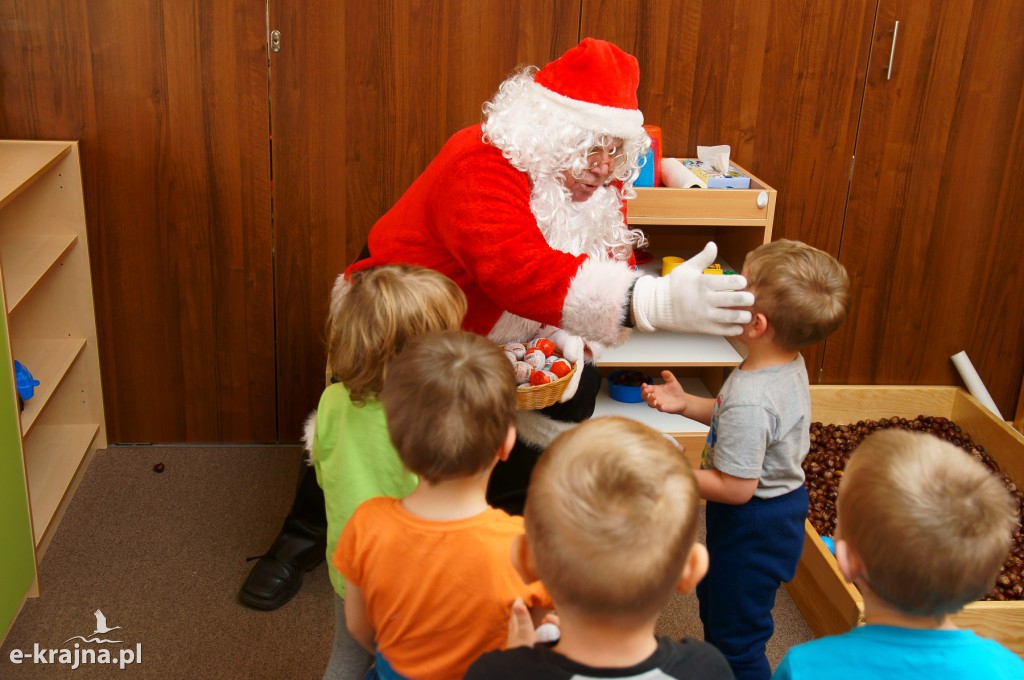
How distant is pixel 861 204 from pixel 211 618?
7.34 ft

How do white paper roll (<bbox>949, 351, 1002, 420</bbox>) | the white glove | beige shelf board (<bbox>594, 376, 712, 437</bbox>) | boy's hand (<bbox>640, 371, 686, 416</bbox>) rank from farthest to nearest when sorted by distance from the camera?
white paper roll (<bbox>949, 351, 1002, 420</bbox>) → beige shelf board (<bbox>594, 376, 712, 437</bbox>) → boy's hand (<bbox>640, 371, 686, 416</bbox>) → the white glove

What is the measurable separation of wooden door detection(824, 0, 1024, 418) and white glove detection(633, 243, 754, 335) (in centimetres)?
151

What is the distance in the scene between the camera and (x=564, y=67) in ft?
6.94

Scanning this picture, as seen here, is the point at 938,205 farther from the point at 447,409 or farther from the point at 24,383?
the point at 24,383

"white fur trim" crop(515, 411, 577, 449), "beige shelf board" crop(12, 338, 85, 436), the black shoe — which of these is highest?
"white fur trim" crop(515, 411, 577, 449)

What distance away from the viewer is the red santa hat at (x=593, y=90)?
208 centimetres

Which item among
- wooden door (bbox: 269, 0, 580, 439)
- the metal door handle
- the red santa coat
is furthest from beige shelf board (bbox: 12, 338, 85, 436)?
the metal door handle

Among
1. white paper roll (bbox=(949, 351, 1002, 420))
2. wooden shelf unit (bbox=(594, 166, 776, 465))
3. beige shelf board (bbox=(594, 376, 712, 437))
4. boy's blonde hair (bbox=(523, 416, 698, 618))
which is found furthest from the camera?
white paper roll (bbox=(949, 351, 1002, 420))

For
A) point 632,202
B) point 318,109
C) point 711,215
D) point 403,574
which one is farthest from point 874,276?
point 403,574

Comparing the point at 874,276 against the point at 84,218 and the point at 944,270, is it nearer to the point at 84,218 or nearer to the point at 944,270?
the point at 944,270

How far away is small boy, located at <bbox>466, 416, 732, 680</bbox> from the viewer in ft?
3.41

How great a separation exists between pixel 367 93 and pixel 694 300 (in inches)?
58.0

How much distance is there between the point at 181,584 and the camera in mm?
2537

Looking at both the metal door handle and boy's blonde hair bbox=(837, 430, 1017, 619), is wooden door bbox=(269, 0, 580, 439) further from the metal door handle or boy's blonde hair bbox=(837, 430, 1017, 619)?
boy's blonde hair bbox=(837, 430, 1017, 619)
